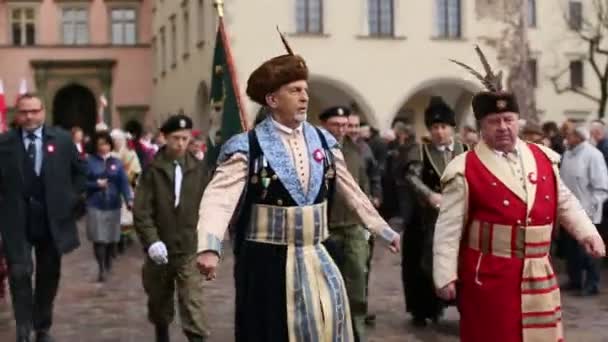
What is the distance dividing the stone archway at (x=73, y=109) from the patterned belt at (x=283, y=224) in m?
42.8

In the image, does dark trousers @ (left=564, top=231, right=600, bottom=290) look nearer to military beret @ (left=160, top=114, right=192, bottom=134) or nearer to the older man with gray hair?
the older man with gray hair

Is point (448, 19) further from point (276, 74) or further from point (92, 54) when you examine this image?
point (276, 74)

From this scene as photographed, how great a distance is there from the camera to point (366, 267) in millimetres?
8625

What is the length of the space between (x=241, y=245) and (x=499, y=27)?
2837 cm

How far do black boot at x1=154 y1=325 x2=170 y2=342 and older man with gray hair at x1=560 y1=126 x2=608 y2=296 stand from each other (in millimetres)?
5096

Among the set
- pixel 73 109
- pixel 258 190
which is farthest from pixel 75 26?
pixel 258 190

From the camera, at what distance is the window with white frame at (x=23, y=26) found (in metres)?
47.2

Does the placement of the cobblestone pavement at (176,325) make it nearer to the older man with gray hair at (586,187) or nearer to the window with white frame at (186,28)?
the older man with gray hair at (586,187)

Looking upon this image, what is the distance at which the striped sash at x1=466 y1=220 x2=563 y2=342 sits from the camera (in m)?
5.43

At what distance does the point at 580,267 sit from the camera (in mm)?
11484

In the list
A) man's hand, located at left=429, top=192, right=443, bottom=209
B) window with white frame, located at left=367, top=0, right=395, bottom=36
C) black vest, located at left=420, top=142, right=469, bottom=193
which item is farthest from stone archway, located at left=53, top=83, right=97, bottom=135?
man's hand, located at left=429, top=192, right=443, bottom=209

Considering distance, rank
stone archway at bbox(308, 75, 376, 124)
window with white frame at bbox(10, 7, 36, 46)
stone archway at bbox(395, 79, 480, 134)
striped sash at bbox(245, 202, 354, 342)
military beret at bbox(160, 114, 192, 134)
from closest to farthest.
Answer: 1. striped sash at bbox(245, 202, 354, 342)
2. military beret at bbox(160, 114, 192, 134)
3. stone archway at bbox(308, 75, 376, 124)
4. stone archway at bbox(395, 79, 480, 134)
5. window with white frame at bbox(10, 7, 36, 46)

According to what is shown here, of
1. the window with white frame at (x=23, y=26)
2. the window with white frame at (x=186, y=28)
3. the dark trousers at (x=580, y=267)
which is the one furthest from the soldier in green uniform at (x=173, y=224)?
the window with white frame at (x=23, y=26)

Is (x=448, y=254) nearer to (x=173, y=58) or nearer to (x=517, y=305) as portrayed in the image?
(x=517, y=305)
